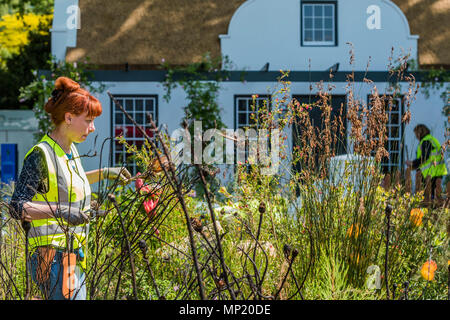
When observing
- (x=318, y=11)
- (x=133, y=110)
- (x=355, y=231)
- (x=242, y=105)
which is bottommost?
(x=355, y=231)

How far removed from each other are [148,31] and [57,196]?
997cm

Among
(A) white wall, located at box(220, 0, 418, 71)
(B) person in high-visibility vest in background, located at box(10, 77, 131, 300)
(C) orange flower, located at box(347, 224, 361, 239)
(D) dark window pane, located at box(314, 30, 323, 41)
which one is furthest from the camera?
(D) dark window pane, located at box(314, 30, 323, 41)

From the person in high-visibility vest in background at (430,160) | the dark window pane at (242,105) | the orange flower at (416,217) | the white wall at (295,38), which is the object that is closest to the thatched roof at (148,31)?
the white wall at (295,38)

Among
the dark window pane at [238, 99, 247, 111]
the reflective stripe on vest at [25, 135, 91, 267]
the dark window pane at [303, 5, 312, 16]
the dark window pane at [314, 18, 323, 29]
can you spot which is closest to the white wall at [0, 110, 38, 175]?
the dark window pane at [238, 99, 247, 111]

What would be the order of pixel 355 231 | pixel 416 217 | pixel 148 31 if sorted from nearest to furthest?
pixel 355 231 → pixel 416 217 → pixel 148 31

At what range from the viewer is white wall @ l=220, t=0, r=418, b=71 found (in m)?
11.9

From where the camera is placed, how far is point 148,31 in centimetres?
1180

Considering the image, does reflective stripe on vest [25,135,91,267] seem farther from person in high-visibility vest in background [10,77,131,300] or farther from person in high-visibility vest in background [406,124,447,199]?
person in high-visibility vest in background [406,124,447,199]

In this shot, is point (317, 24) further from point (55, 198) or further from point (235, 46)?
point (55, 198)

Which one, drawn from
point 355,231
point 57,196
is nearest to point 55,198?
point 57,196

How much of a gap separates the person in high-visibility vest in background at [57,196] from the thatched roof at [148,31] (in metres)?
9.45

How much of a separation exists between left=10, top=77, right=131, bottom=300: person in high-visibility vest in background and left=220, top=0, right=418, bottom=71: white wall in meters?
9.60
